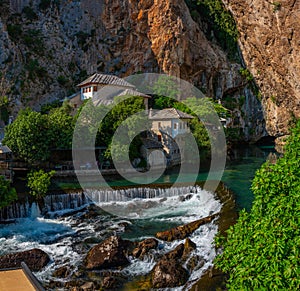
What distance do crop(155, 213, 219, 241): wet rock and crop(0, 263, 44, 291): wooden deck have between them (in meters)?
12.0

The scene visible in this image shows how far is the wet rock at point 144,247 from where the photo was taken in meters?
17.5

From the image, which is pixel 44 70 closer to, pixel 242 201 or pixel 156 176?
pixel 156 176

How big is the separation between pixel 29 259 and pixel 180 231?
807 cm

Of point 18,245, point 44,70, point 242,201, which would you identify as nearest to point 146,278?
point 18,245

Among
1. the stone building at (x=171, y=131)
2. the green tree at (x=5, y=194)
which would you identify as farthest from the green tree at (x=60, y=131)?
the stone building at (x=171, y=131)

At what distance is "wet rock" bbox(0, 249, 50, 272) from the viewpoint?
16.5 meters

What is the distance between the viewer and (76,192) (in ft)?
84.0

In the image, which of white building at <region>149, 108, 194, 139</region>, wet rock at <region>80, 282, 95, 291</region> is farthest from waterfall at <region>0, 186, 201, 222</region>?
white building at <region>149, 108, 194, 139</region>

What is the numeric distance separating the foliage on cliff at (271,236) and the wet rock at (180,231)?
963 cm

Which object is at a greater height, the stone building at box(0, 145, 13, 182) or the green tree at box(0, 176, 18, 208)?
the stone building at box(0, 145, 13, 182)

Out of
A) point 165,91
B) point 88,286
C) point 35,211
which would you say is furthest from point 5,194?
point 165,91

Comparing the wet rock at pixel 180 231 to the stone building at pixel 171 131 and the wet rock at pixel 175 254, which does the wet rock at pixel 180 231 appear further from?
the stone building at pixel 171 131

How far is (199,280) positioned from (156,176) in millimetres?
17663

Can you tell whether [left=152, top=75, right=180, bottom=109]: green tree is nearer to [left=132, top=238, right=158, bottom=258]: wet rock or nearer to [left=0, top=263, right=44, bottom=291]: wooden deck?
[left=132, top=238, right=158, bottom=258]: wet rock
